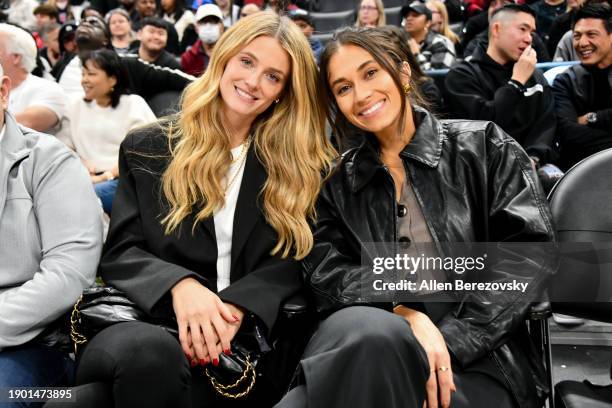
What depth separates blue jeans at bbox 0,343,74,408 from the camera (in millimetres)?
1955

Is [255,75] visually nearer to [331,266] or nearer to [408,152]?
[408,152]

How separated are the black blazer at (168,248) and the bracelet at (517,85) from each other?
2.17 m

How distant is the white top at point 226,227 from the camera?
2279 millimetres

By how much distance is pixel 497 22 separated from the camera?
4.47 m

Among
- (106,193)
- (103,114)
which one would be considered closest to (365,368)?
(106,193)

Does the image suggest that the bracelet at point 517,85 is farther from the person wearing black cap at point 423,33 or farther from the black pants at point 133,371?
the black pants at point 133,371

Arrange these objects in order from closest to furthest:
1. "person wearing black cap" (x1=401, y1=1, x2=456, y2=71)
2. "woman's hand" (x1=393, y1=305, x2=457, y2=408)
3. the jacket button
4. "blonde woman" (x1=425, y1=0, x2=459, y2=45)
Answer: "woman's hand" (x1=393, y1=305, x2=457, y2=408), the jacket button, "person wearing black cap" (x1=401, y1=1, x2=456, y2=71), "blonde woman" (x1=425, y1=0, x2=459, y2=45)

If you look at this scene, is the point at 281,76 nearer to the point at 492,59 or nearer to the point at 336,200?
the point at 336,200

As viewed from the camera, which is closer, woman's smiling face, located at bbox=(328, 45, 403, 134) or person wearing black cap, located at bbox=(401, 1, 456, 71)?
woman's smiling face, located at bbox=(328, 45, 403, 134)

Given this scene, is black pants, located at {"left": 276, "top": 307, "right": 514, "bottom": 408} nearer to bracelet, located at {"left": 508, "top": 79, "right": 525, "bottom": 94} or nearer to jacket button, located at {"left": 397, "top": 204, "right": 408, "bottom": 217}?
jacket button, located at {"left": 397, "top": 204, "right": 408, "bottom": 217}

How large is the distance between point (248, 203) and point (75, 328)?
631 millimetres

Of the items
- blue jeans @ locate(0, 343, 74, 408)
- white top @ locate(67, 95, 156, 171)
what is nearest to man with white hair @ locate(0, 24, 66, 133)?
white top @ locate(67, 95, 156, 171)

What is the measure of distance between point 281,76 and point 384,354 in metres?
1.06

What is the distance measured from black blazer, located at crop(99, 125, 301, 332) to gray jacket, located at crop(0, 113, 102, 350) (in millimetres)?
90
